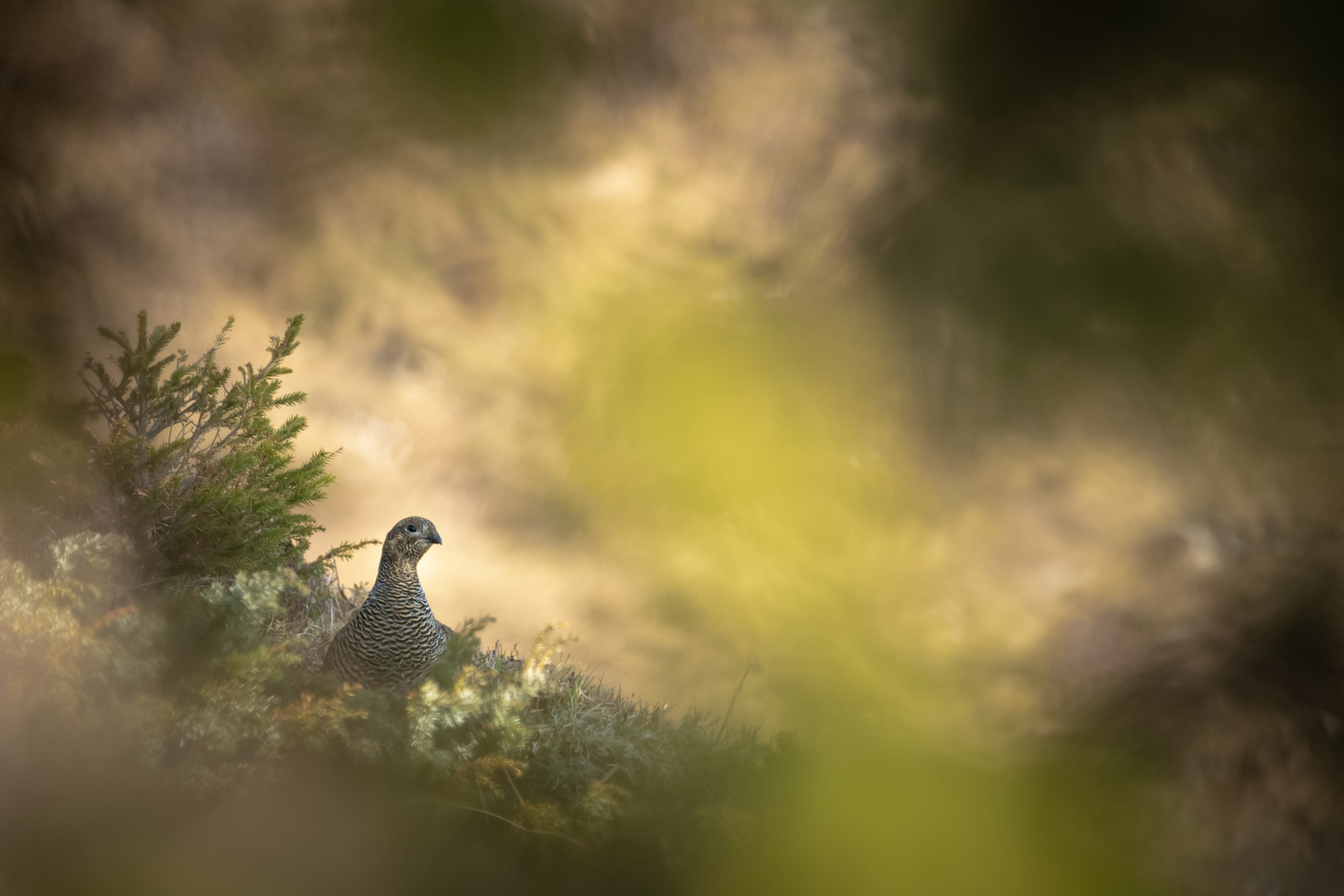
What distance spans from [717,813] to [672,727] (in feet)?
2.04

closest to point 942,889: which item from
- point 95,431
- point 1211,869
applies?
point 1211,869

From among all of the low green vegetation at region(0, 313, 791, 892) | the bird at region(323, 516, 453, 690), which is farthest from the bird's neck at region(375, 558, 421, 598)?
the low green vegetation at region(0, 313, 791, 892)

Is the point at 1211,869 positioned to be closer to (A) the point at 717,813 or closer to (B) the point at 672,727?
(A) the point at 717,813

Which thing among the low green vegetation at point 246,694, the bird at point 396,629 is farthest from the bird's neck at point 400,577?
the low green vegetation at point 246,694

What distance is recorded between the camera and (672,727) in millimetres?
2822

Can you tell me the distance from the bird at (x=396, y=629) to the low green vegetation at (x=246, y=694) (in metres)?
0.11

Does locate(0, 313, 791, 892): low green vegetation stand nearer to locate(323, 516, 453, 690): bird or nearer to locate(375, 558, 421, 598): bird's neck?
locate(323, 516, 453, 690): bird

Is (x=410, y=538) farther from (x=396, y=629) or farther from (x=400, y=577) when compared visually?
(x=396, y=629)

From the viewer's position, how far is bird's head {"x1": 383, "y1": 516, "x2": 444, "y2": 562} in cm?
269

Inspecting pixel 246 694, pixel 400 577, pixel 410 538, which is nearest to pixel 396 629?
pixel 400 577

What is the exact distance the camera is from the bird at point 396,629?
2594 millimetres

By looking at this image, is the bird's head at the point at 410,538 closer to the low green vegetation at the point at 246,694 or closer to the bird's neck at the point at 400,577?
the bird's neck at the point at 400,577

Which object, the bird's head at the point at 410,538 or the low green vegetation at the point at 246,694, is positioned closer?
the low green vegetation at the point at 246,694

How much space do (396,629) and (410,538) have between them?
0.28m
